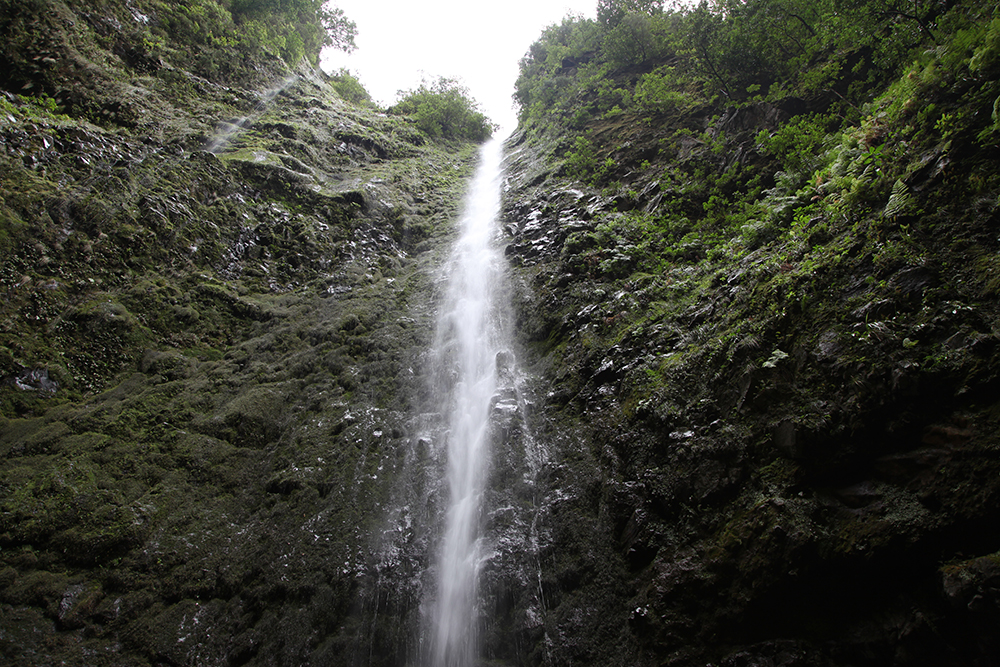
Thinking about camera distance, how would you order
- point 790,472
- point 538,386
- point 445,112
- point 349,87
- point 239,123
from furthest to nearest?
point 349,87, point 445,112, point 239,123, point 538,386, point 790,472

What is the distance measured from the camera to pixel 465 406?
6.29 metres

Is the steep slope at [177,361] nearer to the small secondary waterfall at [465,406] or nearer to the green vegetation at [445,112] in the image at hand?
the small secondary waterfall at [465,406]

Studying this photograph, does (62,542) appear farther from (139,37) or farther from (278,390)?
(139,37)

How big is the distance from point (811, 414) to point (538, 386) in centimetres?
344

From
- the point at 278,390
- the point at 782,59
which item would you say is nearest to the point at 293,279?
the point at 278,390

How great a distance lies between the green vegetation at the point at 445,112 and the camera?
20.5 metres

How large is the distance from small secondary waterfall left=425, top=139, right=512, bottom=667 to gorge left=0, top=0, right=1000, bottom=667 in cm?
5

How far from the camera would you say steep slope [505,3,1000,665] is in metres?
2.55

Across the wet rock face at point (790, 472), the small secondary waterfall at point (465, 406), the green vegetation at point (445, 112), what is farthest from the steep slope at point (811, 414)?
the green vegetation at point (445, 112)

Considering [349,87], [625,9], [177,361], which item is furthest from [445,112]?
[177,361]

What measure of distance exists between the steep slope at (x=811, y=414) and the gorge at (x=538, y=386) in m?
0.03

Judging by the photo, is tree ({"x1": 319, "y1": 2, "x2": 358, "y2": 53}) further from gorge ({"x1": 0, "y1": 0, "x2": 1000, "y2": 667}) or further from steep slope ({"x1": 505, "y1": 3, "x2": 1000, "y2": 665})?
steep slope ({"x1": 505, "y1": 3, "x2": 1000, "y2": 665})

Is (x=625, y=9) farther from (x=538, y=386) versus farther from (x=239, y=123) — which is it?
(x=538, y=386)

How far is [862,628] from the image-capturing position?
2559mm
